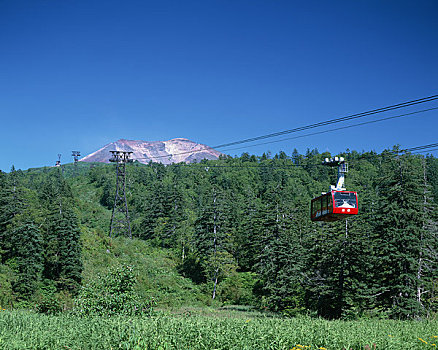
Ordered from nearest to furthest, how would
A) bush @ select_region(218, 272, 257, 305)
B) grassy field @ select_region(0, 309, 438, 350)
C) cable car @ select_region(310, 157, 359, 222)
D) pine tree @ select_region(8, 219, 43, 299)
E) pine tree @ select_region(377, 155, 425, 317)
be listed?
grassy field @ select_region(0, 309, 438, 350)
cable car @ select_region(310, 157, 359, 222)
pine tree @ select_region(377, 155, 425, 317)
pine tree @ select_region(8, 219, 43, 299)
bush @ select_region(218, 272, 257, 305)

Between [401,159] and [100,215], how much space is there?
86.4 m

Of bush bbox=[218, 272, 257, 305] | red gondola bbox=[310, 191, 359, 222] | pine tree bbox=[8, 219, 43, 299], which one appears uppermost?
red gondola bbox=[310, 191, 359, 222]

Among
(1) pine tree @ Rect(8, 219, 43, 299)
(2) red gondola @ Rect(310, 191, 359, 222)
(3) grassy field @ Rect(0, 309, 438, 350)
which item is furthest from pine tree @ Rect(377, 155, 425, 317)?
A: (1) pine tree @ Rect(8, 219, 43, 299)

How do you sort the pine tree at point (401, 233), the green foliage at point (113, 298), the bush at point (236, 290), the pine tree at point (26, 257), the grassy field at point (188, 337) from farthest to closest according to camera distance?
the bush at point (236, 290), the pine tree at point (26, 257), the pine tree at point (401, 233), the green foliage at point (113, 298), the grassy field at point (188, 337)

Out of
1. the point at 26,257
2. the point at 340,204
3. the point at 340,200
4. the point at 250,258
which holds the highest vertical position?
the point at 340,200

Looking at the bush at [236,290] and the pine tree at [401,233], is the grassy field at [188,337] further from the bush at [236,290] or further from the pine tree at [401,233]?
the bush at [236,290]

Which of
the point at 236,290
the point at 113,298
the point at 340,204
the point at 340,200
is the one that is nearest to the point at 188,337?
the point at 113,298

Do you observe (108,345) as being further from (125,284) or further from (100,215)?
(100,215)

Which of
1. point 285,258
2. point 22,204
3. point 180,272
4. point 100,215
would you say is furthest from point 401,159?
point 100,215

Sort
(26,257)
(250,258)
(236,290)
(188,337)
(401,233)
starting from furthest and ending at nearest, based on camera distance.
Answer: (250,258) → (236,290) → (26,257) → (401,233) → (188,337)

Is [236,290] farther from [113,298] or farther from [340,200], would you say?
[340,200]

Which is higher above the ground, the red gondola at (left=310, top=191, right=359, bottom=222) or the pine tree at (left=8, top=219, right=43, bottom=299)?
the red gondola at (left=310, top=191, right=359, bottom=222)

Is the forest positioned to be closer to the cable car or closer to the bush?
the bush

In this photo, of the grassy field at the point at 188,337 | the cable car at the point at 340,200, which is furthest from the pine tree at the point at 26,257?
the cable car at the point at 340,200
